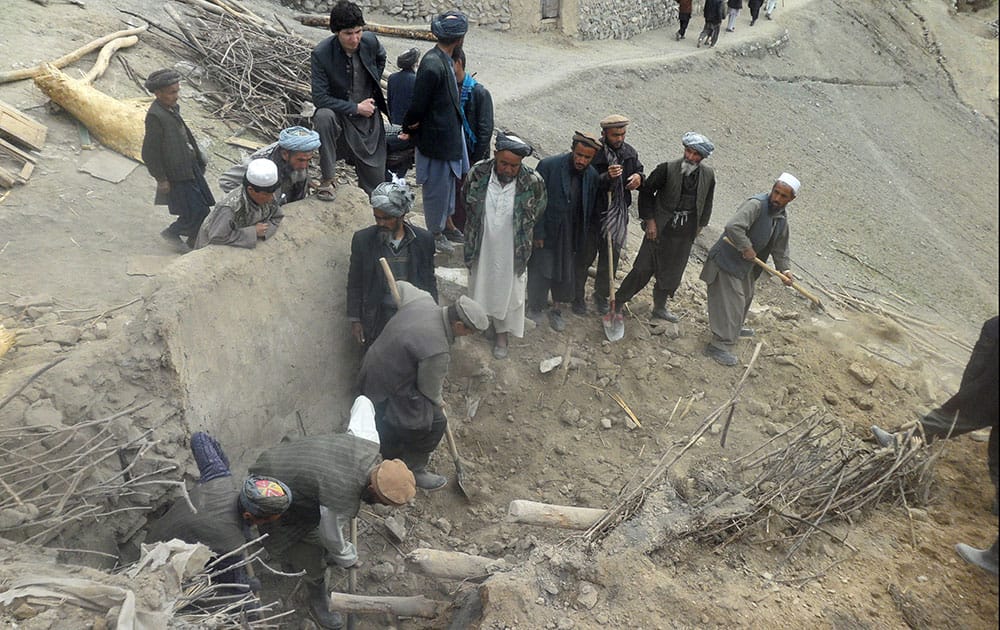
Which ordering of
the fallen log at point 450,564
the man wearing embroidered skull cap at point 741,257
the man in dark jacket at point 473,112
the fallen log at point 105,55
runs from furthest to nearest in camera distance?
1. the fallen log at point 105,55
2. the man in dark jacket at point 473,112
3. the man wearing embroidered skull cap at point 741,257
4. the fallen log at point 450,564

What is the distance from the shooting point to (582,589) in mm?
3078

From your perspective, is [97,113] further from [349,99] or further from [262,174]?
[262,174]

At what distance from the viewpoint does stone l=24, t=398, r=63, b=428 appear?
325 centimetres

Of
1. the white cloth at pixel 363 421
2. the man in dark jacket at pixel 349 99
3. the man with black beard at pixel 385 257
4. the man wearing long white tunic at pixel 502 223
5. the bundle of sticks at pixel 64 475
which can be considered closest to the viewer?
the bundle of sticks at pixel 64 475

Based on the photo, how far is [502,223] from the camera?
497cm

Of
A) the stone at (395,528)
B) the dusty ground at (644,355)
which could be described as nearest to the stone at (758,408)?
the dusty ground at (644,355)

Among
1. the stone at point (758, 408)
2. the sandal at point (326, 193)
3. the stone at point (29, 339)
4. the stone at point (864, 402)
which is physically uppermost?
the sandal at point (326, 193)

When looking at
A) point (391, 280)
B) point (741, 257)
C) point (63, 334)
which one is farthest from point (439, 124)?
point (63, 334)

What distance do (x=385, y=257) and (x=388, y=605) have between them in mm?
1962

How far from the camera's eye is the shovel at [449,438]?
4242 mm

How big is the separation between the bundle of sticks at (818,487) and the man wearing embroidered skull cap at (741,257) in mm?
1835

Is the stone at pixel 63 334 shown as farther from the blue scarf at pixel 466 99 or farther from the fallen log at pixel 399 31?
the fallen log at pixel 399 31

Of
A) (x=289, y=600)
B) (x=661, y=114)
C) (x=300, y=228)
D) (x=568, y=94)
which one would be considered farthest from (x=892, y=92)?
(x=289, y=600)

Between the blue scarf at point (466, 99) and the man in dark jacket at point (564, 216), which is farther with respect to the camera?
the blue scarf at point (466, 99)
